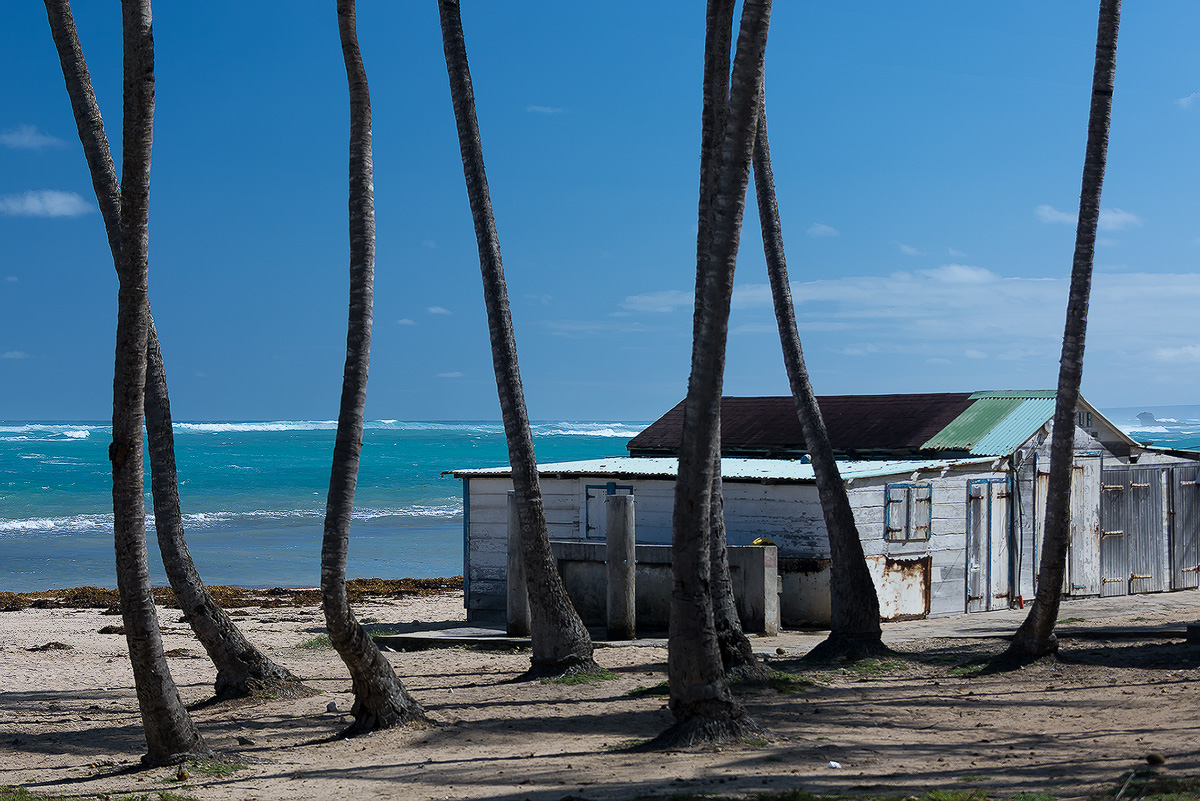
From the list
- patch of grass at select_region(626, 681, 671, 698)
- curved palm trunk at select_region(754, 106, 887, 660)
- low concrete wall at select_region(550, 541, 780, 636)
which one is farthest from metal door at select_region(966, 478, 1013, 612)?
patch of grass at select_region(626, 681, 671, 698)

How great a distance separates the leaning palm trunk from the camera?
28.2ft

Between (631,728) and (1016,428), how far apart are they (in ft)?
34.6

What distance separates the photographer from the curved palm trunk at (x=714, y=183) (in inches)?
384

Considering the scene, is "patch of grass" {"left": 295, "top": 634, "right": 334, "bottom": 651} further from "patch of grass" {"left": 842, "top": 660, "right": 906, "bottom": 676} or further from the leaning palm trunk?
"patch of grass" {"left": 842, "top": 660, "right": 906, "bottom": 676}

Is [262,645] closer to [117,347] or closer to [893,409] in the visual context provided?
[117,347]

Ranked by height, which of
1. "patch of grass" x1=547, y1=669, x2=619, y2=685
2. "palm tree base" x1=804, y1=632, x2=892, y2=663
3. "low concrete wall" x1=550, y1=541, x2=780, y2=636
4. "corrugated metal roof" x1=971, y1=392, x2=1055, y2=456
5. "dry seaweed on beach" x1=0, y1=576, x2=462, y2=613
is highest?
"corrugated metal roof" x1=971, y1=392, x2=1055, y2=456

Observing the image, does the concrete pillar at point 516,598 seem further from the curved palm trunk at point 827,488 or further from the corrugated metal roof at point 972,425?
the corrugated metal roof at point 972,425

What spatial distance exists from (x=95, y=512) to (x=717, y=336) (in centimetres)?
4199

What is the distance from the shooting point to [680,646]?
7.63m

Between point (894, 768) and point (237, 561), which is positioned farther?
point (237, 561)

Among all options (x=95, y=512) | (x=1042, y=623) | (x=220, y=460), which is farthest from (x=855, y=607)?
(x=220, y=460)

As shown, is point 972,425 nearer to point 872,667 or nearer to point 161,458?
point 872,667

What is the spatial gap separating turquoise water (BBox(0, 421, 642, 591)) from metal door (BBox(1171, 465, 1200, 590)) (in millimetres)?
12141

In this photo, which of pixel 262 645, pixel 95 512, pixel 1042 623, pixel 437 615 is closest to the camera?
pixel 1042 623
